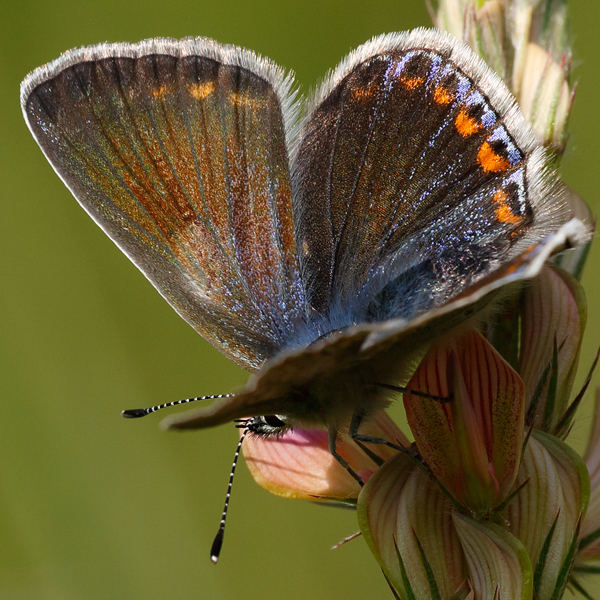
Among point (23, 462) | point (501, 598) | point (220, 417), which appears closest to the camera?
point (220, 417)

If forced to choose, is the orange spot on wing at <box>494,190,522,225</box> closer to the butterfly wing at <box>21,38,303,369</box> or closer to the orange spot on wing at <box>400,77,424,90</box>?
the orange spot on wing at <box>400,77,424,90</box>

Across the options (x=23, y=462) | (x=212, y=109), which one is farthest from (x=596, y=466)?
(x=23, y=462)

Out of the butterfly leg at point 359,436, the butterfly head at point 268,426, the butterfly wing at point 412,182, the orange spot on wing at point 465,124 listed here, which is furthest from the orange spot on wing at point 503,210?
the butterfly head at point 268,426

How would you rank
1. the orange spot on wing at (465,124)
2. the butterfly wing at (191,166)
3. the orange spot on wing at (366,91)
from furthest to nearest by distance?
1. the butterfly wing at (191,166)
2. the orange spot on wing at (366,91)
3. the orange spot on wing at (465,124)

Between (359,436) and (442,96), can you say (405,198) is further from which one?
(359,436)

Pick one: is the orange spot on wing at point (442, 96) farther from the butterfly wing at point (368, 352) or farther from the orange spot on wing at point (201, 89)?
the orange spot on wing at point (201, 89)

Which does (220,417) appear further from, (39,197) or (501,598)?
(39,197)

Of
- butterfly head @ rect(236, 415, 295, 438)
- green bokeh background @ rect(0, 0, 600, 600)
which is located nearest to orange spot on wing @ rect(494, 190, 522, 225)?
butterfly head @ rect(236, 415, 295, 438)

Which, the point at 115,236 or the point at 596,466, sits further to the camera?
the point at 115,236
